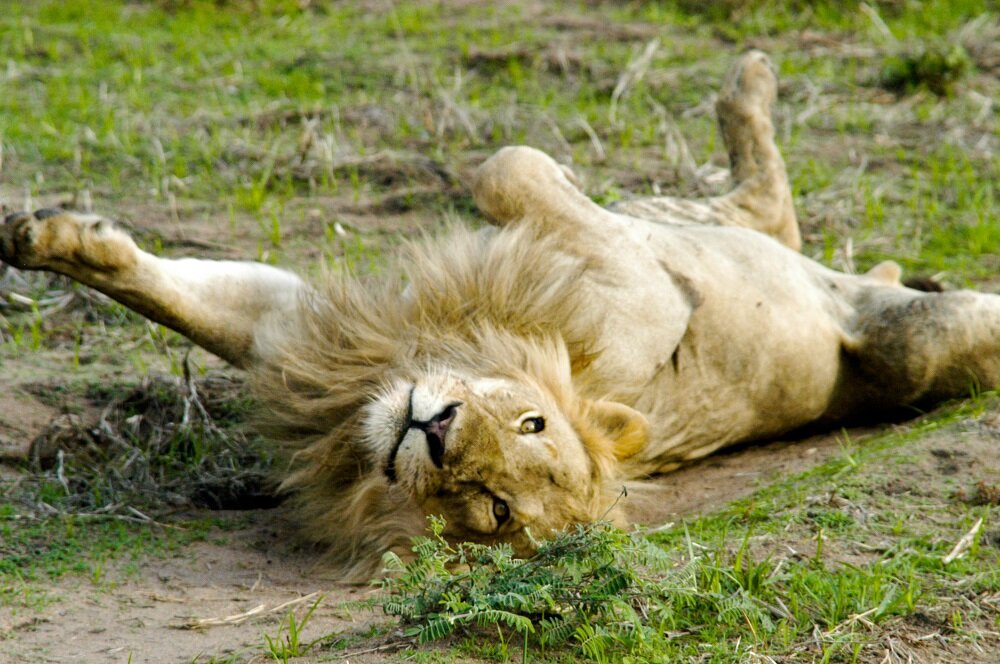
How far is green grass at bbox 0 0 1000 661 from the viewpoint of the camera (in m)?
2.94

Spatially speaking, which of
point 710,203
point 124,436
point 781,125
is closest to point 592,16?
point 781,125

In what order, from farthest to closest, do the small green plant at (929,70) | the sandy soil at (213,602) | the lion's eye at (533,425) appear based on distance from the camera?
1. the small green plant at (929,70)
2. the lion's eye at (533,425)
3. the sandy soil at (213,602)

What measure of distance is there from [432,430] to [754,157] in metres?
2.51

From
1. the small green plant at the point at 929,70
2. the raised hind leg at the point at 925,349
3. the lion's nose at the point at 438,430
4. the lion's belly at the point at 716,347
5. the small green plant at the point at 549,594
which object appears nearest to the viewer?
the small green plant at the point at 549,594

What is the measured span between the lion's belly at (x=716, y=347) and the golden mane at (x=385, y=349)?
0.21 metres

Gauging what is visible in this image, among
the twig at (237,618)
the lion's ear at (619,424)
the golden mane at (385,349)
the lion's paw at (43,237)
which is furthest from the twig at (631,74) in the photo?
the twig at (237,618)

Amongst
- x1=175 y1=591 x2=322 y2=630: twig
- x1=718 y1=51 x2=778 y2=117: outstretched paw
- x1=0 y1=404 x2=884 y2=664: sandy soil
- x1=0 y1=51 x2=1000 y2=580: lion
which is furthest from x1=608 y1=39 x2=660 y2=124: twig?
x1=175 y1=591 x2=322 y2=630: twig

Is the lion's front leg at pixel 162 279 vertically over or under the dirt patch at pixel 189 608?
over

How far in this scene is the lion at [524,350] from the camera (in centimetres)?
318

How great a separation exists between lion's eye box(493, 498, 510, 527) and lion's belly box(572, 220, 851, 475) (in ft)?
2.01

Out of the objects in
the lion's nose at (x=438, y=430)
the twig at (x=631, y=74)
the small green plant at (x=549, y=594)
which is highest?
the twig at (x=631, y=74)

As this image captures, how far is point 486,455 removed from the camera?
3.04 m

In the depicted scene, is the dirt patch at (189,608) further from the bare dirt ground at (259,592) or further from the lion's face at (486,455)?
the lion's face at (486,455)

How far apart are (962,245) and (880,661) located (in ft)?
11.5
